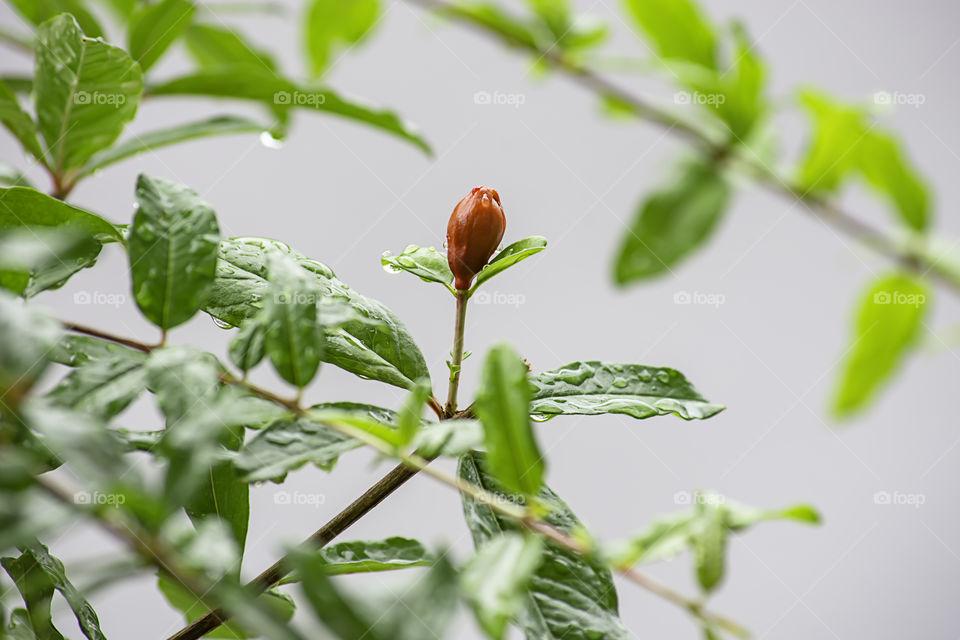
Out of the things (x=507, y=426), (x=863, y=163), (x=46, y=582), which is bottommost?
(x=46, y=582)

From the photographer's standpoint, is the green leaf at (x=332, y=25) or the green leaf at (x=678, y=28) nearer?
the green leaf at (x=678, y=28)

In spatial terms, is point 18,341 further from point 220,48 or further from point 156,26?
point 220,48

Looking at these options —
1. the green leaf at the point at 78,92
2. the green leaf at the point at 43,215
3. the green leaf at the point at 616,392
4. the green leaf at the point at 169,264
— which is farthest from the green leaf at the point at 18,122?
the green leaf at the point at 616,392

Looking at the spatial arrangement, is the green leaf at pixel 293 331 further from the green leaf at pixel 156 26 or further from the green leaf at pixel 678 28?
the green leaf at pixel 156 26
